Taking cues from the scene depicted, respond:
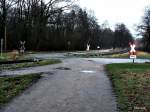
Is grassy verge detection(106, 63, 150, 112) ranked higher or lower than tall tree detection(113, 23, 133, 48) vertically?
lower

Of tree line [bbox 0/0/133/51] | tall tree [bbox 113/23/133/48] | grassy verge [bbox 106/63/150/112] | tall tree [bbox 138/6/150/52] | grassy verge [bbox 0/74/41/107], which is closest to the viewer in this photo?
grassy verge [bbox 106/63/150/112]

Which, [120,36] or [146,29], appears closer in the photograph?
[146,29]

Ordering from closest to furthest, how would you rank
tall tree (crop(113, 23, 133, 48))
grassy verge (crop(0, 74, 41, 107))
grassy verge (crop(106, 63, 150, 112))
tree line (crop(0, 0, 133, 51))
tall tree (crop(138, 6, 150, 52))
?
grassy verge (crop(106, 63, 150, 112))
grassy verge (crop(0, 74, 41, 107))
tree line (crop(0, 0, 133, 51))
tall tree (crop(138, 6, 150, 52))
tall tree (crop(113, 23, 133, 48))

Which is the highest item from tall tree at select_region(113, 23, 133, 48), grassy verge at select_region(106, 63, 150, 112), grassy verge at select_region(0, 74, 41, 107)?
tall tree at select_region(113, 23, 133, 48)

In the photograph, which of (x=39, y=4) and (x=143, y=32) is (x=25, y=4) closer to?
(x=39, y=4)

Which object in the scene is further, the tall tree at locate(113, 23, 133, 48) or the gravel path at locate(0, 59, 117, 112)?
the tall tree at locate(113, 23, 133, 48)

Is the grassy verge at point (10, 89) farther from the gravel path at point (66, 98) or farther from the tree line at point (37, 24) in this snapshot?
the tree line at point (37, 24)

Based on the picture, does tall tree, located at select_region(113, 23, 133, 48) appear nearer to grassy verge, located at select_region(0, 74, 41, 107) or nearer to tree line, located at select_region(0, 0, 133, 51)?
tree line, located at select_region(0, 0, 133, 51)

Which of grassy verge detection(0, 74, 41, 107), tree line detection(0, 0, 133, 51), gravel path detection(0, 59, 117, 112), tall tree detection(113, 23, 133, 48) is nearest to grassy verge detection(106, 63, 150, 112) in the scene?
gravel path detection(0, 59, 117, 112)

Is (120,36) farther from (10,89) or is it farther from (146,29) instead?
(10,89)

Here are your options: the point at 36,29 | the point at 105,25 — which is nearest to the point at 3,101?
the point at 36,29

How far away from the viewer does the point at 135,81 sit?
15281 mm

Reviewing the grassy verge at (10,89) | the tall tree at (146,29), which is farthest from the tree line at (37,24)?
the grassy verge at (10,89)

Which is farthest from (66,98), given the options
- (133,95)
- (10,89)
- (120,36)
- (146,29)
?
(120,36)
